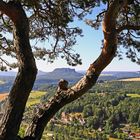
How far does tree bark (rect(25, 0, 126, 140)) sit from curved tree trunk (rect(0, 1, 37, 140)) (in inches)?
19.8

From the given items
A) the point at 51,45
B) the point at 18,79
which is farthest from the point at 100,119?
the point at 18,79

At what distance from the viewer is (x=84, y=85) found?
7.23 m

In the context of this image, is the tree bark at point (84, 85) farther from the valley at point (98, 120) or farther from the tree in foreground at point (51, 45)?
the valley at point (98, 120)

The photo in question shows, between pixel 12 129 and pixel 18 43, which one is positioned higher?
pixel 18 43

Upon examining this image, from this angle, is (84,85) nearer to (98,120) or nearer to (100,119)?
(100,119)

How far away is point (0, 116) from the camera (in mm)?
6688

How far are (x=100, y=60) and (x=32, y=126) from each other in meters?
1.97

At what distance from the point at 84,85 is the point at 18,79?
1.50 meters

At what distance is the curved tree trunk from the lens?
20.1 feet

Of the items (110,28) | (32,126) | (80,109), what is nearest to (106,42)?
(110,28)

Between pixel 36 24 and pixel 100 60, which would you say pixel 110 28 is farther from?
pixel 36 24

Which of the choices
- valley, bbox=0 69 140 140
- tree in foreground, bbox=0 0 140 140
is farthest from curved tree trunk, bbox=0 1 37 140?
valley, bbox=0 69 140 140

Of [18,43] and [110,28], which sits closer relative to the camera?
[18,43]

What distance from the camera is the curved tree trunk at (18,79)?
20.1 feet
